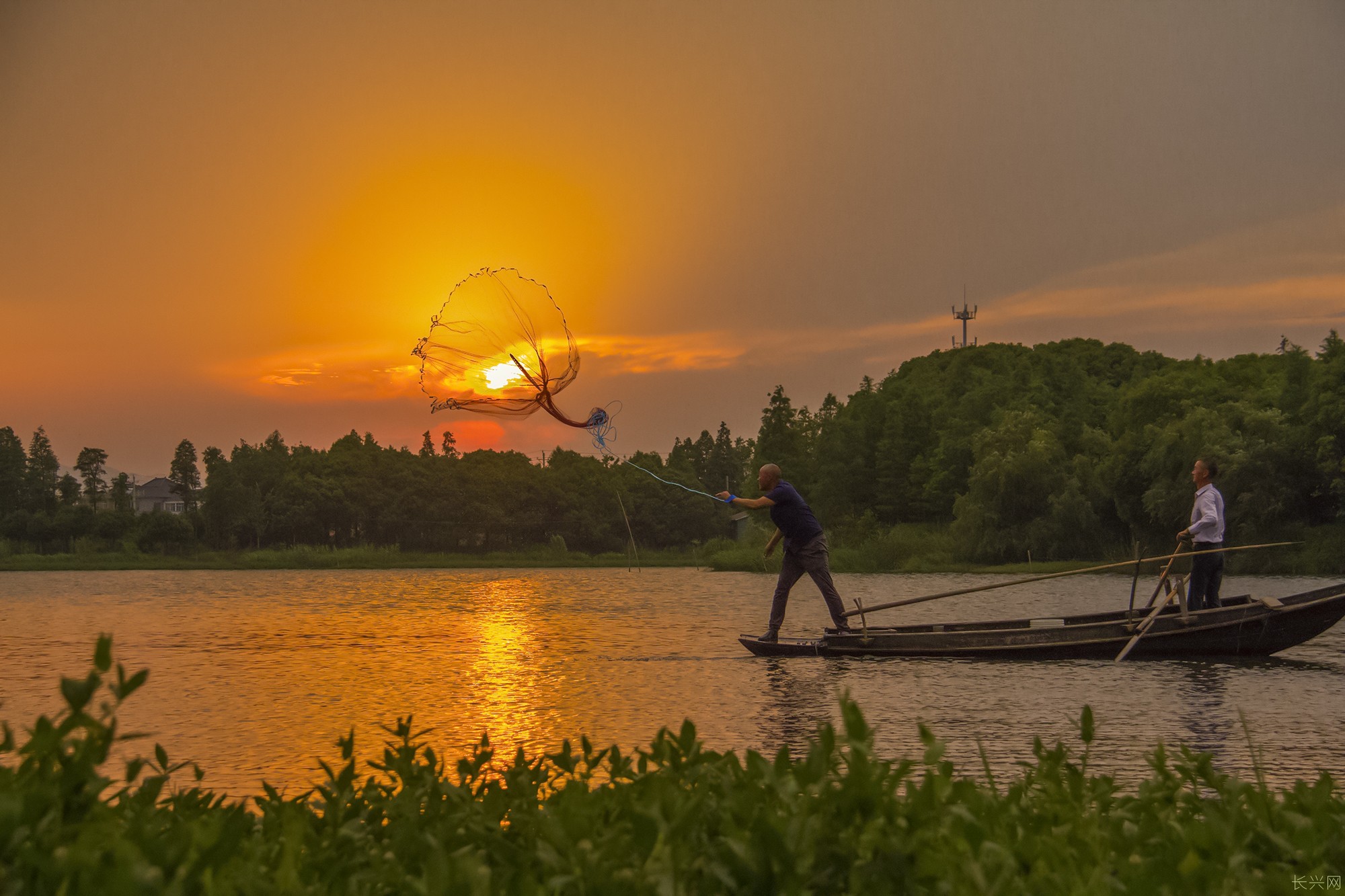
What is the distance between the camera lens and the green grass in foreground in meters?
2.90

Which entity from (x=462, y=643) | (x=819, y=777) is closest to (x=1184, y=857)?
(x=819, y=777)

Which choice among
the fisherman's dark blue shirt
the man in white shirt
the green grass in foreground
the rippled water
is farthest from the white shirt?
the green grass in foreground

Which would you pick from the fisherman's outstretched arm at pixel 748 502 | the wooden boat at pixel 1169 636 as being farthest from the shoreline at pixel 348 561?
the wooden boat at pixel 1169 636

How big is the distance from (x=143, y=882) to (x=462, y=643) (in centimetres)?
1947

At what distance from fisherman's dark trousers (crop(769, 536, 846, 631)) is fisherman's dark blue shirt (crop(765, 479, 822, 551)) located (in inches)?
4.9

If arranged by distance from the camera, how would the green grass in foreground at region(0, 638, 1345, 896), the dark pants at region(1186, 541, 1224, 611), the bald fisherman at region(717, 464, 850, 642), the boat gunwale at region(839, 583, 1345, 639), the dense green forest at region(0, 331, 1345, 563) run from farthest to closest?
the dense green forest at region(0, 331, 1345, 563) → the bald fisherman at region(717, 464, 850, 642) → the dark pants at region(1186, 541, 1224, 611) → the boat gunwale at region(839, 583, 1345, 639) → the green grass in foreground at region(0, 638, 1345, 896)

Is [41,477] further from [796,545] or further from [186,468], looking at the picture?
[796,545]

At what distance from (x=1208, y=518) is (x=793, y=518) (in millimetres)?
5970

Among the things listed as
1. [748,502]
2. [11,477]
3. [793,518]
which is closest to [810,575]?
[793,518]

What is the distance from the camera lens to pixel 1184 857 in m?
3.44

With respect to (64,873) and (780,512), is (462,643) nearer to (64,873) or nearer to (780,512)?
(780,512)

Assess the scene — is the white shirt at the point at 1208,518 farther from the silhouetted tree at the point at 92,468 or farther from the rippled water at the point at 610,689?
the silhouetted tree at the point at 92,468

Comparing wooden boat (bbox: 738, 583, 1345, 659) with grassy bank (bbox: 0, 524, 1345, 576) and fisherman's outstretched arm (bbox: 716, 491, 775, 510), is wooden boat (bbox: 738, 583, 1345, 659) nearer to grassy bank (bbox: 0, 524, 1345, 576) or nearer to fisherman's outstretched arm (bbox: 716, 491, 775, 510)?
fisherman's outstretched arm (bbox: 716, 491, 775, 510)

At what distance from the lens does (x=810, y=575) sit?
57.1 feet
